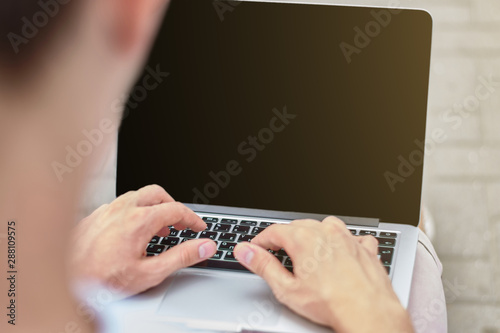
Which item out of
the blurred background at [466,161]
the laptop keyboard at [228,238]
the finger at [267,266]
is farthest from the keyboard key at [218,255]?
the blurred background at [466,161]

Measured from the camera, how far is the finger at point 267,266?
2.36 ft

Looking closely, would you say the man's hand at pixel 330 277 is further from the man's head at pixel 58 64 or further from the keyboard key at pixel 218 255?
the man's head at pixel 58 64

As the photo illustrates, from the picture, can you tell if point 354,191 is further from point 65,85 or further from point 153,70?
point 65,85

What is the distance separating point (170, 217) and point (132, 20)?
52cm

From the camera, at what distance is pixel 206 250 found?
0.77 m

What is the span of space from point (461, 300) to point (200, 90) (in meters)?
0.87

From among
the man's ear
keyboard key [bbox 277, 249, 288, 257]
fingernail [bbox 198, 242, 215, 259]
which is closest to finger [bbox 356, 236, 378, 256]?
keyboard key [bbox 277, 249, 288, 257]

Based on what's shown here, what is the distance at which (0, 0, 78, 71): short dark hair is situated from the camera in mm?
293

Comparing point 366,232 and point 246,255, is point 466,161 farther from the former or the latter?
point 246,255

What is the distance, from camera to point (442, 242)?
151 cm

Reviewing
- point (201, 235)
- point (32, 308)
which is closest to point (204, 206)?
point (201, 235)

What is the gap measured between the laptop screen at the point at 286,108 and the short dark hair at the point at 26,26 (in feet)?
2.10

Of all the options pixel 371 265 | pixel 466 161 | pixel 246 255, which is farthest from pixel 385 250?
pixel 466 161

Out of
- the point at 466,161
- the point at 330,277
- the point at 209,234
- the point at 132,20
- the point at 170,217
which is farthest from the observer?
the point at 466,161
